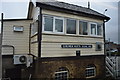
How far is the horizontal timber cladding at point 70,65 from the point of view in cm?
682

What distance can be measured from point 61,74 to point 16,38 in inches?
183

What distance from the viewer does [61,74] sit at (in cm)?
754

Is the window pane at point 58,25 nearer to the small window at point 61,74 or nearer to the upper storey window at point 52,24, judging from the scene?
the upper storey window at point 52,24

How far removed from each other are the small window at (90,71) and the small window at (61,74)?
177cm

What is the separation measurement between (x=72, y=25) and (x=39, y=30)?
2453 millimetres

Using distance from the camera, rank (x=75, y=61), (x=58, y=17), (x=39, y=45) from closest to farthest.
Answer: (x=39, y=45), (x=58, y=17), (x=75, y=61)

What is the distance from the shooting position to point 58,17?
753 centimetres

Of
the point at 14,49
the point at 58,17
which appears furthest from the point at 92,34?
the point at 14,49

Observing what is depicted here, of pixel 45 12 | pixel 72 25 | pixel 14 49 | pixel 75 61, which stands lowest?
pixel 75 61

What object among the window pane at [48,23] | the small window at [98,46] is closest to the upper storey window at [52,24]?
the window pane at [48,23]

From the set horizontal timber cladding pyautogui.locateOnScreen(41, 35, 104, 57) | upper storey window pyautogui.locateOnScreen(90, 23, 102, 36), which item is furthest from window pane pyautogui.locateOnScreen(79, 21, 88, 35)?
upper storey window pyautogui.locateOnScreen(90, 23, 102, 36)

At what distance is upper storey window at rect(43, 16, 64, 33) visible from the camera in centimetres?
717

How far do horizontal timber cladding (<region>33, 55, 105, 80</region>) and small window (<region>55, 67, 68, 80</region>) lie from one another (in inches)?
8.2

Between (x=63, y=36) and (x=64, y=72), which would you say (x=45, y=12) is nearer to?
(x=63, y=36)
